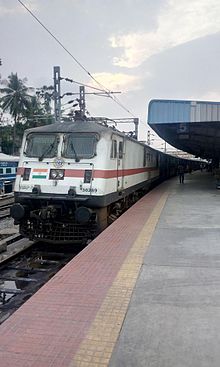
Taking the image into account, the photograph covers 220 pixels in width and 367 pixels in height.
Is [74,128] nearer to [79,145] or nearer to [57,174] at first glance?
[79,145]

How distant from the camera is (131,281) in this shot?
5664 mm

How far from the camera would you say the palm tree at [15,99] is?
64.9 metres

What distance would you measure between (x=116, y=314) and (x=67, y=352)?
0.95 m

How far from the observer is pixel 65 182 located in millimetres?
10031

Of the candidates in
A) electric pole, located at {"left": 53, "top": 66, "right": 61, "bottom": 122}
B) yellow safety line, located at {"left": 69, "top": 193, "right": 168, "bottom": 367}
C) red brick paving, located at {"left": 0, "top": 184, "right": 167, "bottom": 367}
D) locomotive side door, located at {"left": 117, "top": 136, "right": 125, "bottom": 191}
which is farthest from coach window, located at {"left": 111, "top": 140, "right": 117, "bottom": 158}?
electric pole, located at {"left": 53, "top": 66, "right": 61, "bottom": 122}

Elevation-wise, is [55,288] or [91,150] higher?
[91,150]

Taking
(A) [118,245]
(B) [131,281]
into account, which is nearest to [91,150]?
(A) [118,245]

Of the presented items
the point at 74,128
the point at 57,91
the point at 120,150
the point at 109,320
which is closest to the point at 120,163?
the point at 120,150

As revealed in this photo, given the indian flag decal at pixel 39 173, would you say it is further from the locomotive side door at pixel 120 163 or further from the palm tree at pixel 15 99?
the palm tree at pixel 15 99

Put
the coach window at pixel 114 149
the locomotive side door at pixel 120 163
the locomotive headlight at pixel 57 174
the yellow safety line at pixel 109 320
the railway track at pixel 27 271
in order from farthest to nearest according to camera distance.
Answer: the locomotive side door at pixel 120 163
the coach window at pixel 114 149
the locomotive headlight at pixel 57 174
the railway track at pixel 27 271
the yellow safety line at pixel 109 320

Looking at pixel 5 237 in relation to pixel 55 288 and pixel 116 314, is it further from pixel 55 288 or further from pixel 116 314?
pixel 116 314

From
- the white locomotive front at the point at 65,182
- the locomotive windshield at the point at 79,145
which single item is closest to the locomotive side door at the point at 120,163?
the white locomotive front at the point at 65,182

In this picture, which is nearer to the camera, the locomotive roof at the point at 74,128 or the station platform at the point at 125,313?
the station platform at the point at 125,313

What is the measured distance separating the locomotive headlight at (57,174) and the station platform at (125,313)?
2.76 m
